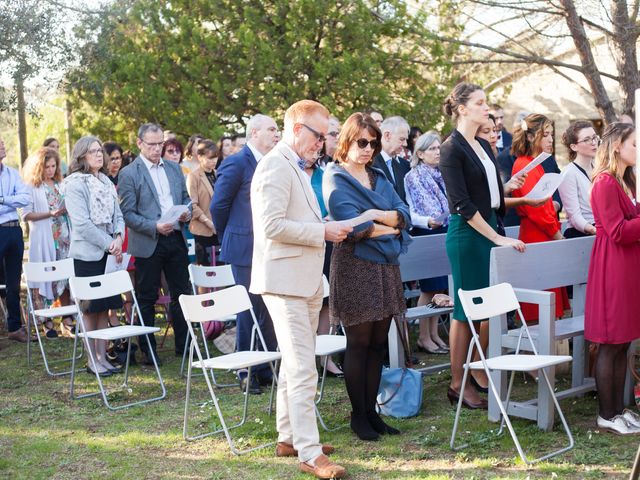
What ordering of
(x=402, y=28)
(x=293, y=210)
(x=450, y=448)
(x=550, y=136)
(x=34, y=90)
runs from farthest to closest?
(x=402, y=28), (x=34, y=90), (x=550, y=136), (x=450, y=448), (x=293, y=210)

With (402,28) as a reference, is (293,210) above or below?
below

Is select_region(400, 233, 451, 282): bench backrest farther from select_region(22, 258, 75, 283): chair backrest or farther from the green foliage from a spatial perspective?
the green foliage

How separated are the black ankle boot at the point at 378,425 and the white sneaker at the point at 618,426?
1.31 m

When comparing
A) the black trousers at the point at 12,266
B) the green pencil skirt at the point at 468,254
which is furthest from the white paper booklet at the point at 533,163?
the black trousers at the point at 12,266

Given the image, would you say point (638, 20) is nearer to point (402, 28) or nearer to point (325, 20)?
point (402, 28)

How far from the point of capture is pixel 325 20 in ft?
50.3

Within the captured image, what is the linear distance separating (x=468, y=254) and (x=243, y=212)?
1.92 meters

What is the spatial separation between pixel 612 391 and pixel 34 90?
9402mm

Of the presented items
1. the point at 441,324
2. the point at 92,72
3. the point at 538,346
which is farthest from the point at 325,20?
the point at 538,346

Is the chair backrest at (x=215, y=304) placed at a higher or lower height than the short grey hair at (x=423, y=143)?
lower

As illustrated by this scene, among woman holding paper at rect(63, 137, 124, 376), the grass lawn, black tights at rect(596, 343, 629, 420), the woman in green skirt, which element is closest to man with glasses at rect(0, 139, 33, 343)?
woman holding paper at rect(63, 137, 124, 376)

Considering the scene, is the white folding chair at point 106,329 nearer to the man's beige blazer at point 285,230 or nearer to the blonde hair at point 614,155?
the man's beige blazer at point 285,230

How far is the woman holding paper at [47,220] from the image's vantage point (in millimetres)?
9734

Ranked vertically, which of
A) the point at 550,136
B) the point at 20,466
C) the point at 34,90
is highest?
the point at 34,90
